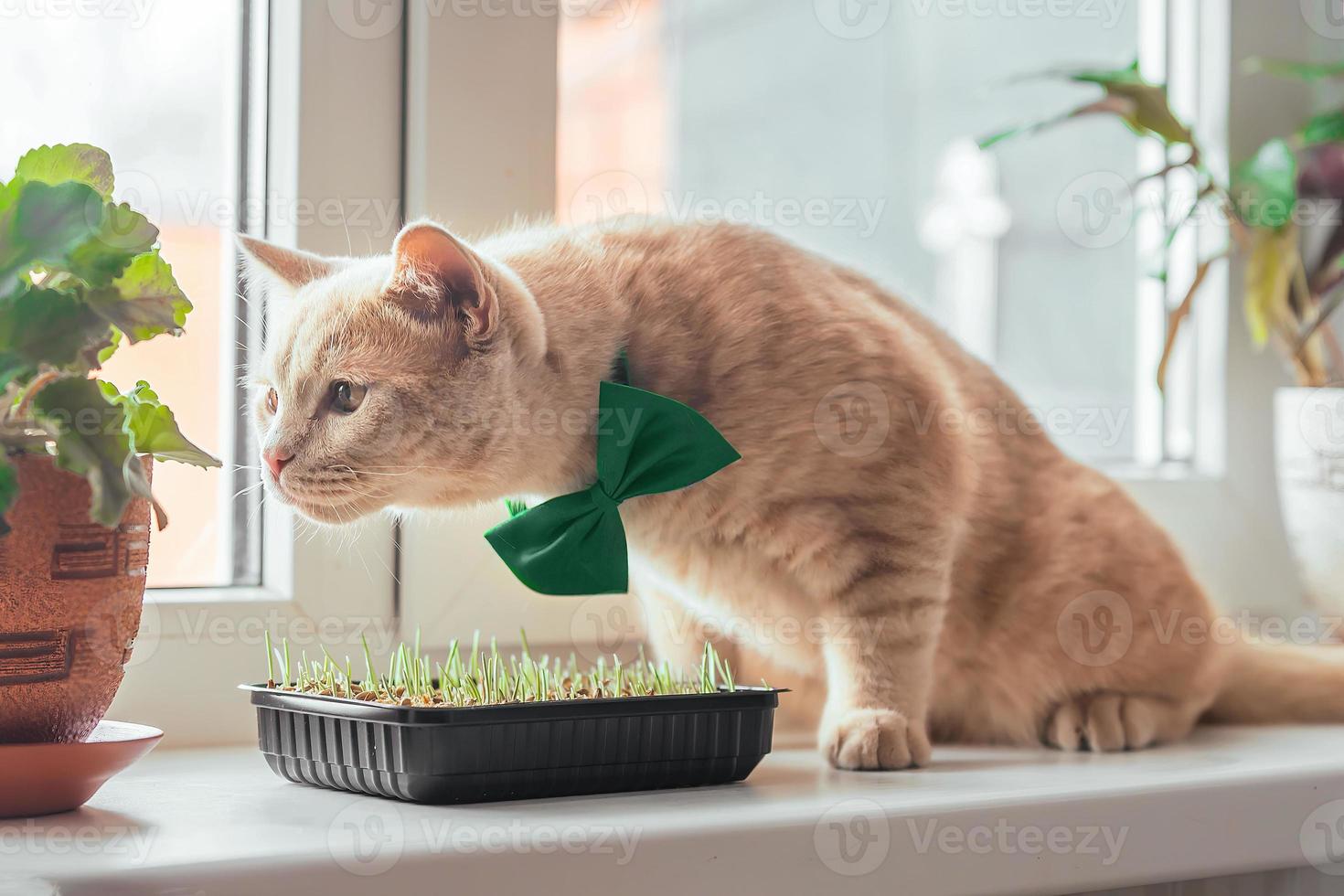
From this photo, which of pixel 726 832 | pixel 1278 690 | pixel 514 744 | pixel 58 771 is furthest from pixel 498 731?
pixel 1278 690

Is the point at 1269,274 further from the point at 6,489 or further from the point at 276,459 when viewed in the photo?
the point at 6,489

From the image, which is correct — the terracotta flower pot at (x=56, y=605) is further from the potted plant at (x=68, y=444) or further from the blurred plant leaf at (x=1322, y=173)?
the blurred plant leaf at (x=1322, y=173)

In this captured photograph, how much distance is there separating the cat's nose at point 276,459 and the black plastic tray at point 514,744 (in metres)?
0.16

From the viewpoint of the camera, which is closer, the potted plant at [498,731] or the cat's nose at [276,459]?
the potted plant at [498,731]

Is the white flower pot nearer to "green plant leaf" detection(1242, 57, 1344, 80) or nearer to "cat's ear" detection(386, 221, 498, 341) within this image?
"green plant leaf" detection(1242, 57, 1344, 80)

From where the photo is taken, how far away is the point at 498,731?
84 centimetres

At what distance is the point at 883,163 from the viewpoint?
1842mm

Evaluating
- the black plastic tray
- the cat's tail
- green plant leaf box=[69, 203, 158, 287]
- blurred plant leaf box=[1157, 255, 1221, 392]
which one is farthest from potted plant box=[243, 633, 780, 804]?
blurred plant leaf box=[1157, 255, 1221, 392]

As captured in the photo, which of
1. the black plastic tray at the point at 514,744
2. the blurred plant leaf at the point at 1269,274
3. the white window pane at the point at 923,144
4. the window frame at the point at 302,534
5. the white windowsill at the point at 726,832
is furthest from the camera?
the white window pane at the point at 923,144

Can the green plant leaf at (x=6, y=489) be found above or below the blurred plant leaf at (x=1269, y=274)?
below

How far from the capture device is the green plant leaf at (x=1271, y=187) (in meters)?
1.52

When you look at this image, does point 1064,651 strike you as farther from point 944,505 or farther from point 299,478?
point 299,478

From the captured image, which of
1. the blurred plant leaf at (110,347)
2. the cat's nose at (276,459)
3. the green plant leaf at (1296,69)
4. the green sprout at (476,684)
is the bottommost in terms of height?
the green sprout at (476,684)

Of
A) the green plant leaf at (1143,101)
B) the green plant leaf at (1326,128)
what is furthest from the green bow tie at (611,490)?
the green plant leaf at (1326,128)
